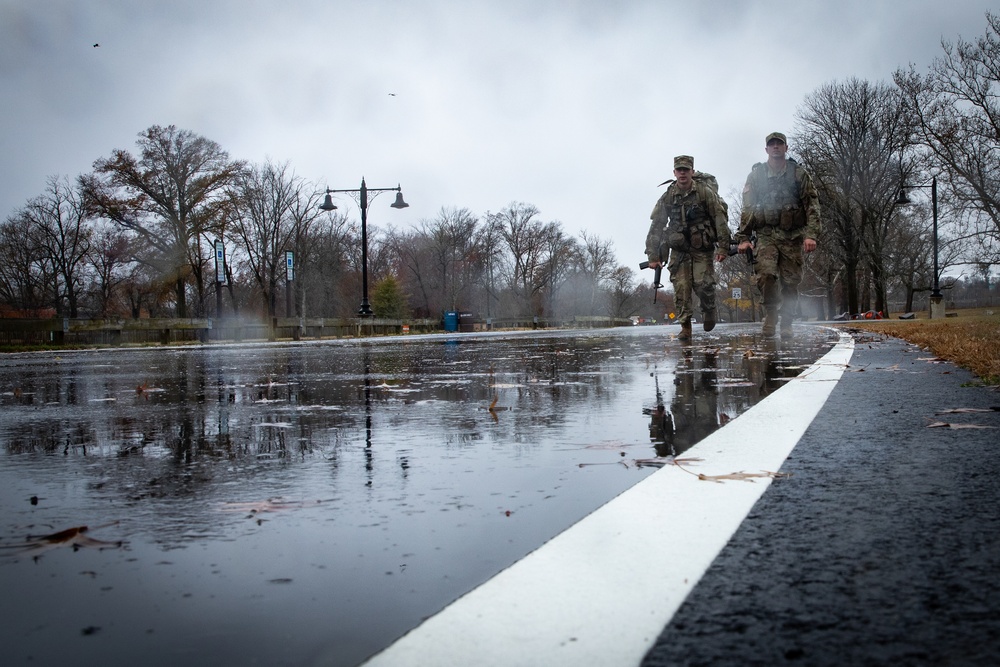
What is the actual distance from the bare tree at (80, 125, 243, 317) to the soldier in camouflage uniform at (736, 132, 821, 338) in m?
39.3

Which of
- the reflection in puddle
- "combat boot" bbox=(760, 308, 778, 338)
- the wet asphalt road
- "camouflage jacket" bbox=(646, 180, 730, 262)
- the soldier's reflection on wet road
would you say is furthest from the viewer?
"combat boot" bbox=(760, 308, 778, 338)

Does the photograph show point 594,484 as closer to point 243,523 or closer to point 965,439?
point 243,523

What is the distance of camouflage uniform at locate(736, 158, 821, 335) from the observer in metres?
12.3

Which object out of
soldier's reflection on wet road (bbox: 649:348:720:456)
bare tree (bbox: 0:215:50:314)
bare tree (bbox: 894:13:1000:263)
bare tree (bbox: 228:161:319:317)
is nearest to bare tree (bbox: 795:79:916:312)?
bare tree (bbox: 894:13:1000:263)

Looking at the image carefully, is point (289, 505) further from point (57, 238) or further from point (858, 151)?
point (57, 238)

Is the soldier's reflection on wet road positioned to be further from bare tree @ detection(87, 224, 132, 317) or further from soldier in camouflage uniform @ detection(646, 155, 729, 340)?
bare tree @ detection(87, 224, 132, 317)

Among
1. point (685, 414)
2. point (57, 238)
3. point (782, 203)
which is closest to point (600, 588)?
point (685, 414)

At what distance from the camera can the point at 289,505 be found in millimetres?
2459

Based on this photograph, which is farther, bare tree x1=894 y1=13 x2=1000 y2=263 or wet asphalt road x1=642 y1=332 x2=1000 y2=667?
bare tree x1=894 y1=13 x2=1000 y2=263

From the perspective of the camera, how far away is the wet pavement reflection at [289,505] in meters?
1.54

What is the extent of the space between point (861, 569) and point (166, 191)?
4861 centimetres

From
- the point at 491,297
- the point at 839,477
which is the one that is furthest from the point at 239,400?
the point at 491,297

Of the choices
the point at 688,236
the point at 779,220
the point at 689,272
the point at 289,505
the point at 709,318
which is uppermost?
the point at 779,220

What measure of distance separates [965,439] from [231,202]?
158 feet
